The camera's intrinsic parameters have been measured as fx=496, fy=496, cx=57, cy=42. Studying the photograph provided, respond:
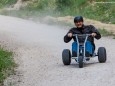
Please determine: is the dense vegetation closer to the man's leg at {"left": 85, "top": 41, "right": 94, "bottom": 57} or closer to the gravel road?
the gravel road

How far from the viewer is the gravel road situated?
11133mm

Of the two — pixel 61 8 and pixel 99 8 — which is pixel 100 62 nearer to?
pixel 99 8

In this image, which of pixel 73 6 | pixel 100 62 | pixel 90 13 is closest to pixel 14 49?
pixel 100 62

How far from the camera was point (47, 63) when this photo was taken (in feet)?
46.5

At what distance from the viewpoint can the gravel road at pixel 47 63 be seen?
36.5 feet

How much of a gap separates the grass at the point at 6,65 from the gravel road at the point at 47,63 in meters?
0.18

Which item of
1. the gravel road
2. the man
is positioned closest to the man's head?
the man

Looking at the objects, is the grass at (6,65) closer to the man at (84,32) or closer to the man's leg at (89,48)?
the man at (84,32)

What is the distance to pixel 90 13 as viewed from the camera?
2786 cm

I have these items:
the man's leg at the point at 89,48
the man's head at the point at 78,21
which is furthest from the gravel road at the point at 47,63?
the man's head at the point at 78,21

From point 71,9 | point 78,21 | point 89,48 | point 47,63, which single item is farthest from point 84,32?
point 71,9

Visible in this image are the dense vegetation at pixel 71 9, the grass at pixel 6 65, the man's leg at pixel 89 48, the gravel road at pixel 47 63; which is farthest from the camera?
the dense vegetation at pixel 71 9

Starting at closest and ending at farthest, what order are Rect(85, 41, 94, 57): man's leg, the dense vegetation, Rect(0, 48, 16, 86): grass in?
Rect(0, 48, 16, 86): grass
Rect(85, 41, 94, 57): man's leg
the dense vegetation

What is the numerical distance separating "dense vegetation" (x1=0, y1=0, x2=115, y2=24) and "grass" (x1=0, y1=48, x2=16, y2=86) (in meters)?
10.9
